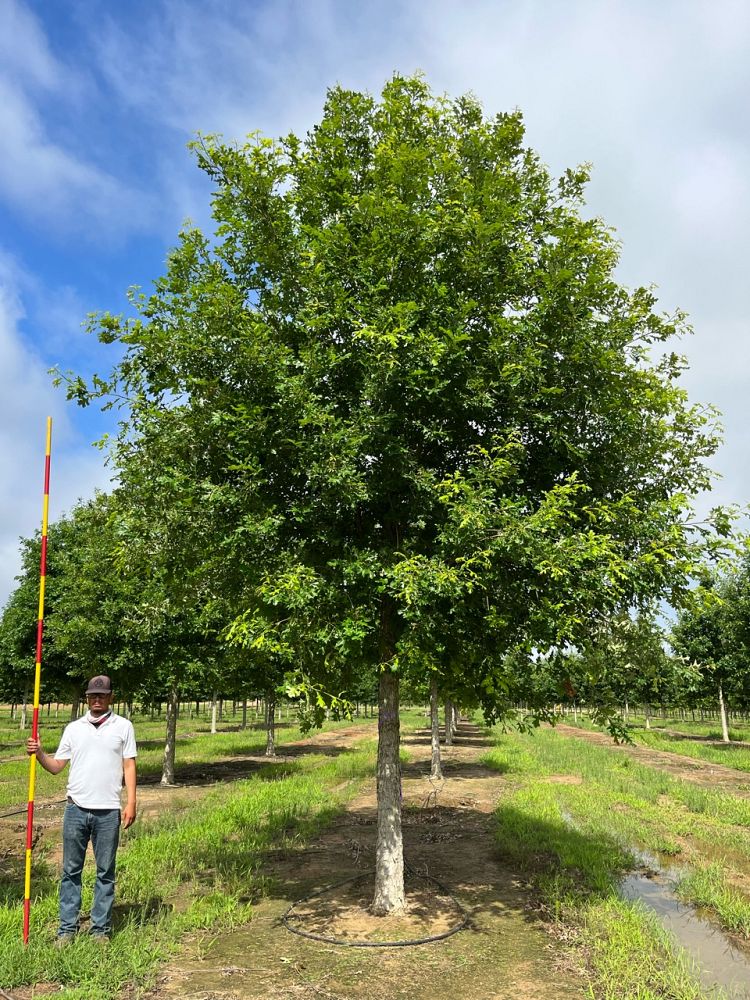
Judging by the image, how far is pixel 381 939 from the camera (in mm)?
7512

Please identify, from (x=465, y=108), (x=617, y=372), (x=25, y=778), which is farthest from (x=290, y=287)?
(x=25, y=778)

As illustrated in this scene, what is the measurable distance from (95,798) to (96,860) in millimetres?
604

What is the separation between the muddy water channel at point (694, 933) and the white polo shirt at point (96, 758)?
20.0 feet

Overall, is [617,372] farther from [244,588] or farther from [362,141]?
[244,588]

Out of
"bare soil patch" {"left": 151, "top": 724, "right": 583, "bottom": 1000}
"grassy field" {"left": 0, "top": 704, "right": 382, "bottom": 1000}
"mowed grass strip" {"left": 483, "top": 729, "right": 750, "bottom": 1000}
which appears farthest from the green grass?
"mowed grass strip" {"left": 483, "top": 729, "right": 750, "bottom": 1000}

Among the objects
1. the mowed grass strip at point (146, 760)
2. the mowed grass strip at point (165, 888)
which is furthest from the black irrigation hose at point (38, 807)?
the mowed grass strip at point (165, 888)

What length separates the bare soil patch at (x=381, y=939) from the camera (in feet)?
20.5

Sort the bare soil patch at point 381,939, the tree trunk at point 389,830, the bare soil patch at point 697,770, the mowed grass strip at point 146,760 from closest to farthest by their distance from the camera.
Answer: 1. the bare soil patch at point 381,939
2. the tree trunk at point 389,830
3. the mowed grass strip at point 146,760
4. the bare soil patch at point 697,770

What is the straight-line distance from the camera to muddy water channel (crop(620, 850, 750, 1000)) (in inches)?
276

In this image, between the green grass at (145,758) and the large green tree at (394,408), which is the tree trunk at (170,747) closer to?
the green grass at (145,758)

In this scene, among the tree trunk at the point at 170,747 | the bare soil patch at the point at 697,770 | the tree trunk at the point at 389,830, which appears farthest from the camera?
the bare soil patch at the point at 697,770

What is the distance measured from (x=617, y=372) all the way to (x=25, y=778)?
22261 millimetres

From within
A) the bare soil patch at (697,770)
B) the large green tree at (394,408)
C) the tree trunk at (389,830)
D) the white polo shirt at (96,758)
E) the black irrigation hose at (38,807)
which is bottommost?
the bare soil patch at (697,770)

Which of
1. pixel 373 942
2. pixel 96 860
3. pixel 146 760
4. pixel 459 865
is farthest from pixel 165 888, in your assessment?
pixel 146 760
